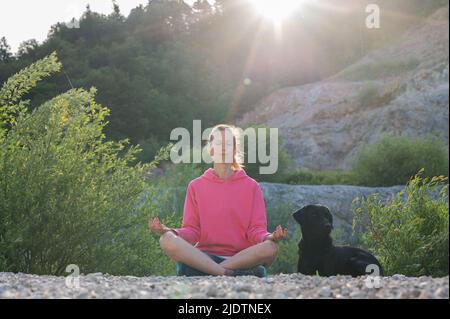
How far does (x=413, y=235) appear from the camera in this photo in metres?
5.94

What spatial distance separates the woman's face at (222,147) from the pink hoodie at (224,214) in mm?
167

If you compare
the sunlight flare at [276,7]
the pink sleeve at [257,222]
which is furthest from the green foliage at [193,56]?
the pink sleeve at [257,222]

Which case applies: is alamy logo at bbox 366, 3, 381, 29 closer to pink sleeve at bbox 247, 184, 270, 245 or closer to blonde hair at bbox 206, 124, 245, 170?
blonde hair at bbox 206, 124, 245, 170

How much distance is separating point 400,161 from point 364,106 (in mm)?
5574

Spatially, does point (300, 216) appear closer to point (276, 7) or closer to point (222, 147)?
point (222, 147)

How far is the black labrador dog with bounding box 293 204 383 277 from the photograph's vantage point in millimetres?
5008

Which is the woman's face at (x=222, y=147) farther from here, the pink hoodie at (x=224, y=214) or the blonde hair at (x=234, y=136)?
the pink hoodie at (x=224, y=214)

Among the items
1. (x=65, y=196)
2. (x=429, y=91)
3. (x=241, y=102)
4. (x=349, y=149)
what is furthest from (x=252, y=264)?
(x=241, y=102)

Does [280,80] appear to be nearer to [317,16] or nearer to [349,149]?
[317,16]

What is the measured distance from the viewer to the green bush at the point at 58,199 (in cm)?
527

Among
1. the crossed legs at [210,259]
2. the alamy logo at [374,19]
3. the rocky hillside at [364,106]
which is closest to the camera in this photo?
the crossed legs at [210,259]

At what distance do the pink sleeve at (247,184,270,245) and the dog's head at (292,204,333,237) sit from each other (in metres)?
0.31

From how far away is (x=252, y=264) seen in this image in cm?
477

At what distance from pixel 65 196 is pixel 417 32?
20.6 m
